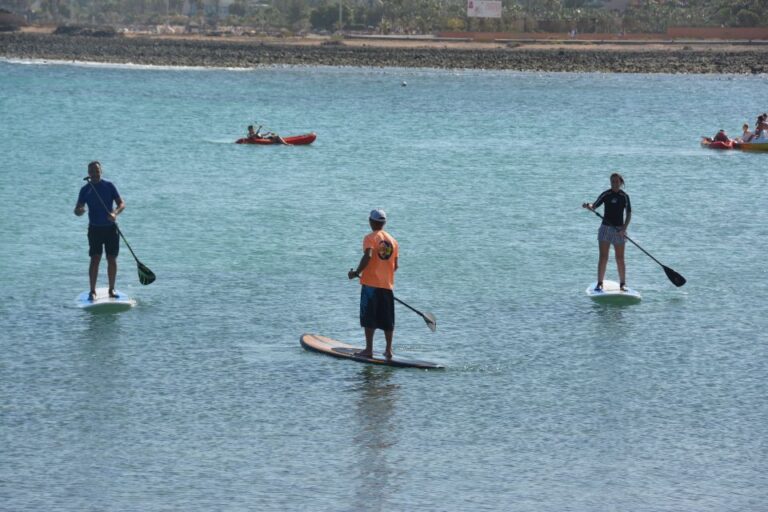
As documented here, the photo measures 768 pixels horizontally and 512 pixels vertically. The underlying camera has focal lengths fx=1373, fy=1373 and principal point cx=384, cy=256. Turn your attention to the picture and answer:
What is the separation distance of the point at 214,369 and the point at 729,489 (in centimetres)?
672

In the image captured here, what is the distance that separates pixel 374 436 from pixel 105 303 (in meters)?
6.81

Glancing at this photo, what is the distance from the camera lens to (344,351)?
55.3 feet

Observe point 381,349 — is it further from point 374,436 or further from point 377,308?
point 374,436

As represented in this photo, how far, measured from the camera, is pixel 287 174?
4094 cm

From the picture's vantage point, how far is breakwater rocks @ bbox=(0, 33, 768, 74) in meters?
114

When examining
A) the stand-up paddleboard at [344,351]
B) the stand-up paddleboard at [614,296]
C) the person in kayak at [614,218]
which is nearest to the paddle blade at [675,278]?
the stand-up paddleboard at [614,296]

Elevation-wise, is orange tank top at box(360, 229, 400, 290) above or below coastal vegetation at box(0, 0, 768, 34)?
below

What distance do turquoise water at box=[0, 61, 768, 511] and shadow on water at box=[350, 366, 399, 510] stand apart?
43 mm

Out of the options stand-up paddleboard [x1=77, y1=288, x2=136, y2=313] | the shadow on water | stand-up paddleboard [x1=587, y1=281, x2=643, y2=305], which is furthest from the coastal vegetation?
the shadow on water

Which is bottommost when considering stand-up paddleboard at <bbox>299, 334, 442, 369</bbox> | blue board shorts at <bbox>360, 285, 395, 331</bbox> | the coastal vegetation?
stand-up paddleboard at <bbox>299, 334, 442, 369</bbox>

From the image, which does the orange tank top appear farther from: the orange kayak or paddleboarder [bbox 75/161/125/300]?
the orange kayak

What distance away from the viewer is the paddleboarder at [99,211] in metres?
18.5

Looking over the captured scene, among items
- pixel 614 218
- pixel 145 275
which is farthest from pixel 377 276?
pixel 145 275

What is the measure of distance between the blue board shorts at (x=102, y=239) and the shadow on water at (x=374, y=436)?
4561mm
